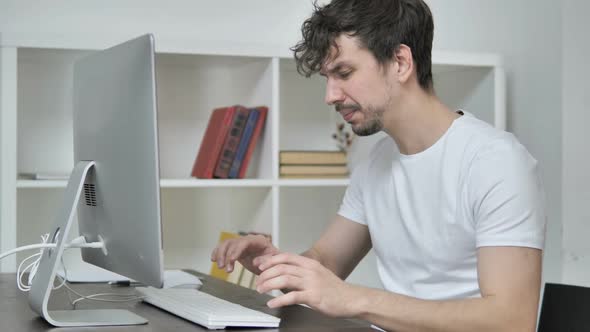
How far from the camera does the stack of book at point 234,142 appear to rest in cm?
306

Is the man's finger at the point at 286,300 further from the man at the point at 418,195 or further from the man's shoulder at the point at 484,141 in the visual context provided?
the man's shoulder at the point at 484,141

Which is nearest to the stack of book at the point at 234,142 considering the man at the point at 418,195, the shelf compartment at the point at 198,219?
the shelf compartment at the point at 198,219

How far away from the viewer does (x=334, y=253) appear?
2217 millimetres

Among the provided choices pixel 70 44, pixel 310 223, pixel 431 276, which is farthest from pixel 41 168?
pixel 431 276

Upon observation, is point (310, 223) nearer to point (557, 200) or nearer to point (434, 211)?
point (557, 200)

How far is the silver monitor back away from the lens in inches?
54.6

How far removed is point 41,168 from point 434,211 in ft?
5.78

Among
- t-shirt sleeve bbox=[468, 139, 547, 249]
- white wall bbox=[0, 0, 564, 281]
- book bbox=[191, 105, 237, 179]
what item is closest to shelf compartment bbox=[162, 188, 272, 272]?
book bbox=[191, 105, 237, 179]

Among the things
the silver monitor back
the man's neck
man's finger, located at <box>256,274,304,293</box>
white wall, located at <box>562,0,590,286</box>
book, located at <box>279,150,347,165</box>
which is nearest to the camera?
the silver monitor back

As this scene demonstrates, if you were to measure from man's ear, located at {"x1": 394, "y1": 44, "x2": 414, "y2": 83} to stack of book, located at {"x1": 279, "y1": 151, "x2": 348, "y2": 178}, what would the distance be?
1.16 m

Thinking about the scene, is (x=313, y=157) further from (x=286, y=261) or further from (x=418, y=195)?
(x=286, y=261)

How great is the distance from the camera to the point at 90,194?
1636 mm

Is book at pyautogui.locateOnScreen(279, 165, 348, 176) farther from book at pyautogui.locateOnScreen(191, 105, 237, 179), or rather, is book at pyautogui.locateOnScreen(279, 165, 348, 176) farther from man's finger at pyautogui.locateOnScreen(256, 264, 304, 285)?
man's finger at pyautogui.locateOnScreen(256, 264, 304, 285)

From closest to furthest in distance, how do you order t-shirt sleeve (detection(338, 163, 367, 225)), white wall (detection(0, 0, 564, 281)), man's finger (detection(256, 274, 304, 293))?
man's finger (detection(256, 274, 304, 293)) → t-shirt sleeve (detection(338, 163, 367, 225)) → white wall (detection(0, 0, 564, 281))
